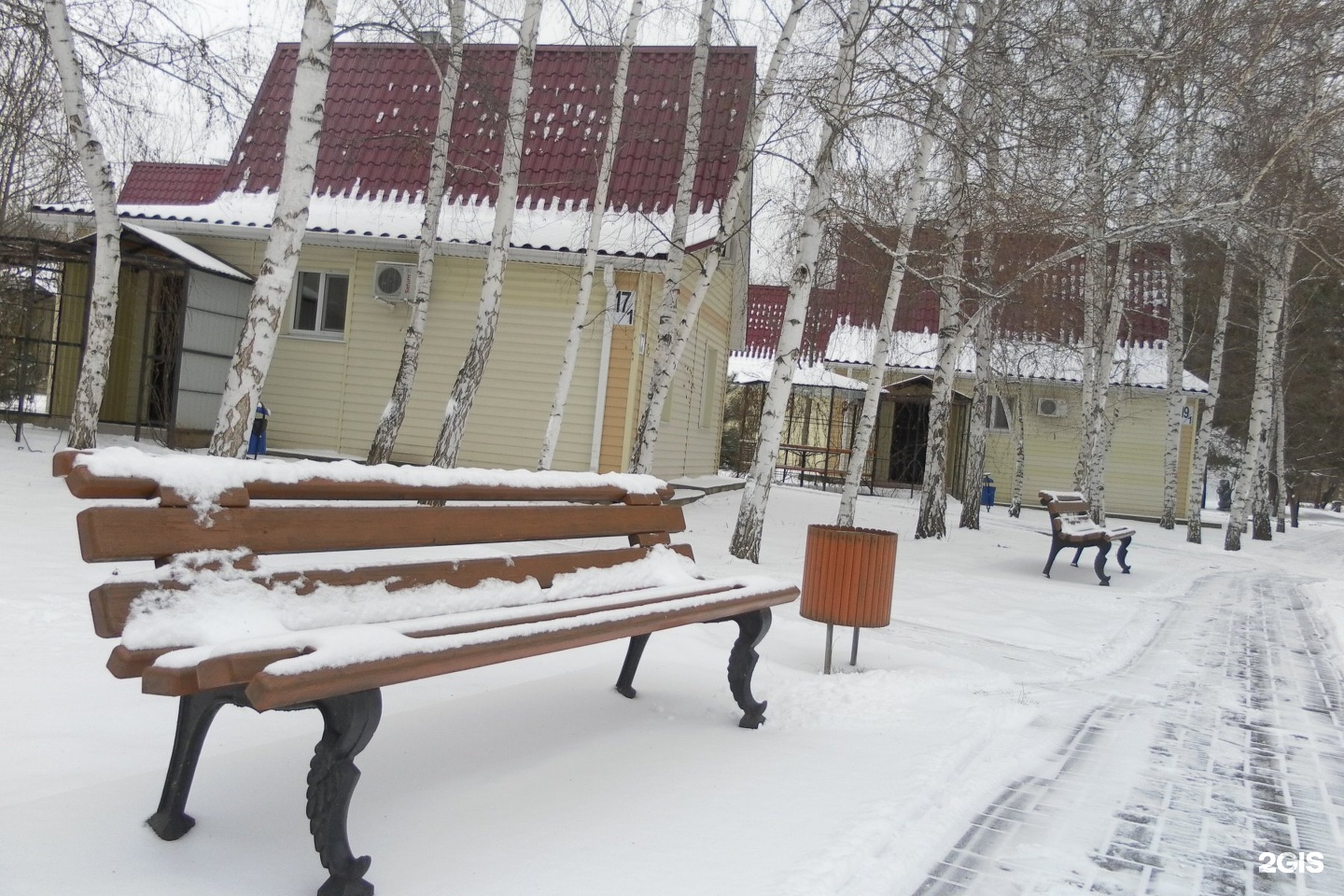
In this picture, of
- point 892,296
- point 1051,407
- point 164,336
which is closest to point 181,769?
point 892,296

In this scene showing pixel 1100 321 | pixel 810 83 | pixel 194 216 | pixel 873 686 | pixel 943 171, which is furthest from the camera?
pixel 1100 321

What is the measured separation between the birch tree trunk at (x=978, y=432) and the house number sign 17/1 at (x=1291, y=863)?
42.2ft

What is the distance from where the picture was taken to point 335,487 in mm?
3043

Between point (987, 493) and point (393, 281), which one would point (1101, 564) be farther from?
point (987, 493)

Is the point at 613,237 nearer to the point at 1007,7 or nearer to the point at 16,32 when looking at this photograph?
the point at 1007,7

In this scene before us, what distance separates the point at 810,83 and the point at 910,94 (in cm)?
93

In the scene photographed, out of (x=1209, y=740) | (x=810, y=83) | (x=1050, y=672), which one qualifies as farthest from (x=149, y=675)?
(x=810, y=83)

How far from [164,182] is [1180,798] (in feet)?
71.6

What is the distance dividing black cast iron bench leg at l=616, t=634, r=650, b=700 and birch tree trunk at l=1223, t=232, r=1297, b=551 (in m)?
15.8

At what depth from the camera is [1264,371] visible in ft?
55.6

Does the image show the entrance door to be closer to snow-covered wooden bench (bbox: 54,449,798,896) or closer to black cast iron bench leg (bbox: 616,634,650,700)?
black cast iron bench leg (bbox: 616,634,650,700)

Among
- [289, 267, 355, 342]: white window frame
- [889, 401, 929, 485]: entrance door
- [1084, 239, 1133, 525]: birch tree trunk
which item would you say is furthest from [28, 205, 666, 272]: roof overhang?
[889, 401, 929, 485]: entrance door

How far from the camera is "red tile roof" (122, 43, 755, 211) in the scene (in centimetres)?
1454

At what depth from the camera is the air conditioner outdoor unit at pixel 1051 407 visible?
25.4 meters
